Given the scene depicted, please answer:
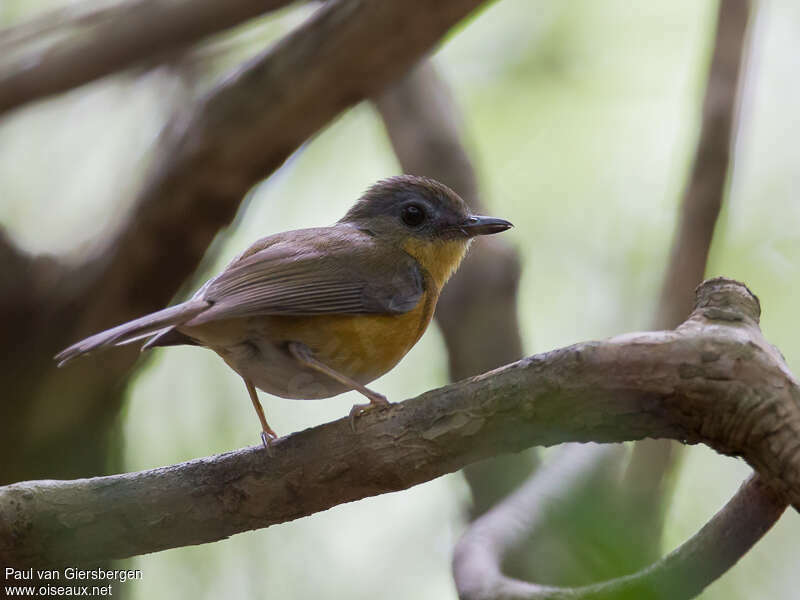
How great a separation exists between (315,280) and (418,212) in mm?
887

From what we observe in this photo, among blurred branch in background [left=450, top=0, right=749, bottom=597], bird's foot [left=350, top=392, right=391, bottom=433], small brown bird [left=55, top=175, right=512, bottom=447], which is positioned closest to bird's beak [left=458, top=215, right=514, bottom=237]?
small brown bird [left=55, top=175, right=512, bottom=447]

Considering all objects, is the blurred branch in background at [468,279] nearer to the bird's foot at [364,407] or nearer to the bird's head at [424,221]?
the bird's head at [424,221]

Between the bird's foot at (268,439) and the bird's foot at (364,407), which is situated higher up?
the bird's foot at (364,407)

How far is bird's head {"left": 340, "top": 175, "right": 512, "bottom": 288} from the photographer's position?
4.05 metres

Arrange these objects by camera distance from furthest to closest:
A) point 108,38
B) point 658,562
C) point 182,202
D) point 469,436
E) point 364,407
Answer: point 108,38 < point 182,202 < point 364,407 < point 469,436 < point 658,562

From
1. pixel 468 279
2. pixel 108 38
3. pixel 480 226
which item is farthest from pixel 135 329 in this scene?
pixel 468 279

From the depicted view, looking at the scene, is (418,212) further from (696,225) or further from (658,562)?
(658,562)

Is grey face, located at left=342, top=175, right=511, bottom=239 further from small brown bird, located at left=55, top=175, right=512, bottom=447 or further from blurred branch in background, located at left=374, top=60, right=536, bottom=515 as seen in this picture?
blurred branch in background, located at left=374, top=60, right=536, bottom=515

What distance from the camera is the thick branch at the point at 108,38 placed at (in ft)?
16.4

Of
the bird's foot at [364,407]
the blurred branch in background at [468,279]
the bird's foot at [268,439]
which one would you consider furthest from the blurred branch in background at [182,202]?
the bird's foot at [364,407]

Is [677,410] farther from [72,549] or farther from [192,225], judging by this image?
[192,225]

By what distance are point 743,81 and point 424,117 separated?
2052 mm

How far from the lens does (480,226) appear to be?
4.09 metres

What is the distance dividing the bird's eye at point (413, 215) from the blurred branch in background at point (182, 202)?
86 cm
